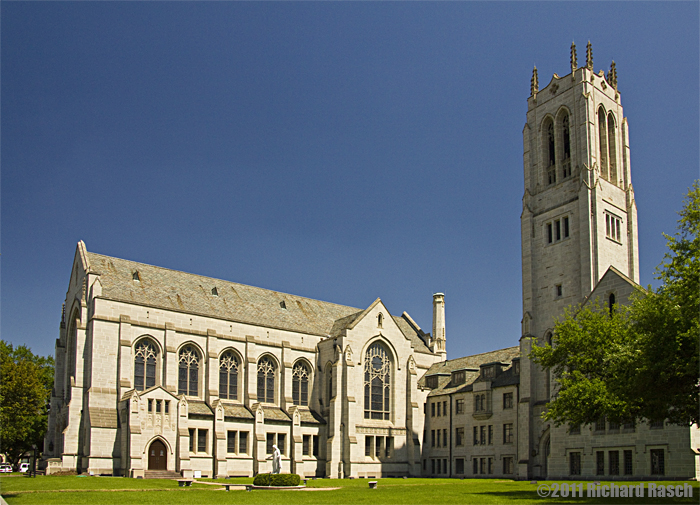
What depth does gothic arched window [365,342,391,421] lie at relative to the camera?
2736 inches

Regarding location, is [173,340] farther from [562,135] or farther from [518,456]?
[562,135]

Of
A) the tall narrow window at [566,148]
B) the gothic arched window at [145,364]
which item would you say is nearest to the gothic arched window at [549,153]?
the tall narrow window at [566,148]

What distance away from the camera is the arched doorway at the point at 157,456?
53406mm

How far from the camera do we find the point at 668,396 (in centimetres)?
2941

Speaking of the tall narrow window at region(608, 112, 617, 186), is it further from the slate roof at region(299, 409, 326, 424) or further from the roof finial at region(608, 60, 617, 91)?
the slate roof at region(299, 409, 326, 424)

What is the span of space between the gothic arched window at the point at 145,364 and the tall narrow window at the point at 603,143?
143ft

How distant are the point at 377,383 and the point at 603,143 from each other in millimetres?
32541

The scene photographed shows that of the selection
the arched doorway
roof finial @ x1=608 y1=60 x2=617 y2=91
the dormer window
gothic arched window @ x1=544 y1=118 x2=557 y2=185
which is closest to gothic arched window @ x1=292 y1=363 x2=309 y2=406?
the dormer window

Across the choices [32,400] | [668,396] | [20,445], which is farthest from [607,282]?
[20,445]

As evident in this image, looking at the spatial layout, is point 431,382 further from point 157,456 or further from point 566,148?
point 157,456

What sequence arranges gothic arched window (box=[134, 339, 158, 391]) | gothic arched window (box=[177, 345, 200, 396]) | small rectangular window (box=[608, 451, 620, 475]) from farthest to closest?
gothic arched window (box=[177, 345, 200, 396]) → gothic arched window (box=[134, 339, 158, 391]) → small rectangular window (box=[608, 451, 620, 475])

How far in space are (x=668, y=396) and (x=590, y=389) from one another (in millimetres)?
6490

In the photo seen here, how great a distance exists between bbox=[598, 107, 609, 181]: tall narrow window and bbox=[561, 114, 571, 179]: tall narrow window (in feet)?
9.24

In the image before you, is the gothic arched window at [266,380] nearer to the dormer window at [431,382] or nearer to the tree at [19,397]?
the dormer window at [431,382]
